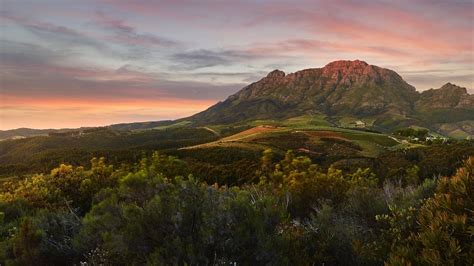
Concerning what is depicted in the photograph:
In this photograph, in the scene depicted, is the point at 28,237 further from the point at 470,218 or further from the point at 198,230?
the point at 470,218

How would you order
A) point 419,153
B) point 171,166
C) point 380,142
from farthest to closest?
point 380,142, point 419,153, point 171,166

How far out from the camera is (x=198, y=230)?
955 cm

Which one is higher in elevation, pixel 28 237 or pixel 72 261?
pixel 28 237

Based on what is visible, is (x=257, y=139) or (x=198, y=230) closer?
(x=198, y=230)

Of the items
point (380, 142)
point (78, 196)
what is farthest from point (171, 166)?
point (380, 142)

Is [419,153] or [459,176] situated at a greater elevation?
[459,176]

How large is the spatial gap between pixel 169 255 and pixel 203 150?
356 ft

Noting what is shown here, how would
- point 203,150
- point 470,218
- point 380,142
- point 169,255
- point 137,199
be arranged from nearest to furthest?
1. point 470,218
2. point 169,255
3. point 137,199
4. point 203,150
5. point 380,142

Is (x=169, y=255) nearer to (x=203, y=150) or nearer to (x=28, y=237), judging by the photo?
(x=28, y=237)

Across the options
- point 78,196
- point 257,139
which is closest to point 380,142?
point 257,139

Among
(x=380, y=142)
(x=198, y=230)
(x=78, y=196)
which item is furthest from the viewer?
(x=380, y=142)

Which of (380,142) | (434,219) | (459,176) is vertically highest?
(459,176)

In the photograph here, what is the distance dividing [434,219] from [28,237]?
32.2ft

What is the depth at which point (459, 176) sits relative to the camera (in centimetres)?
878
